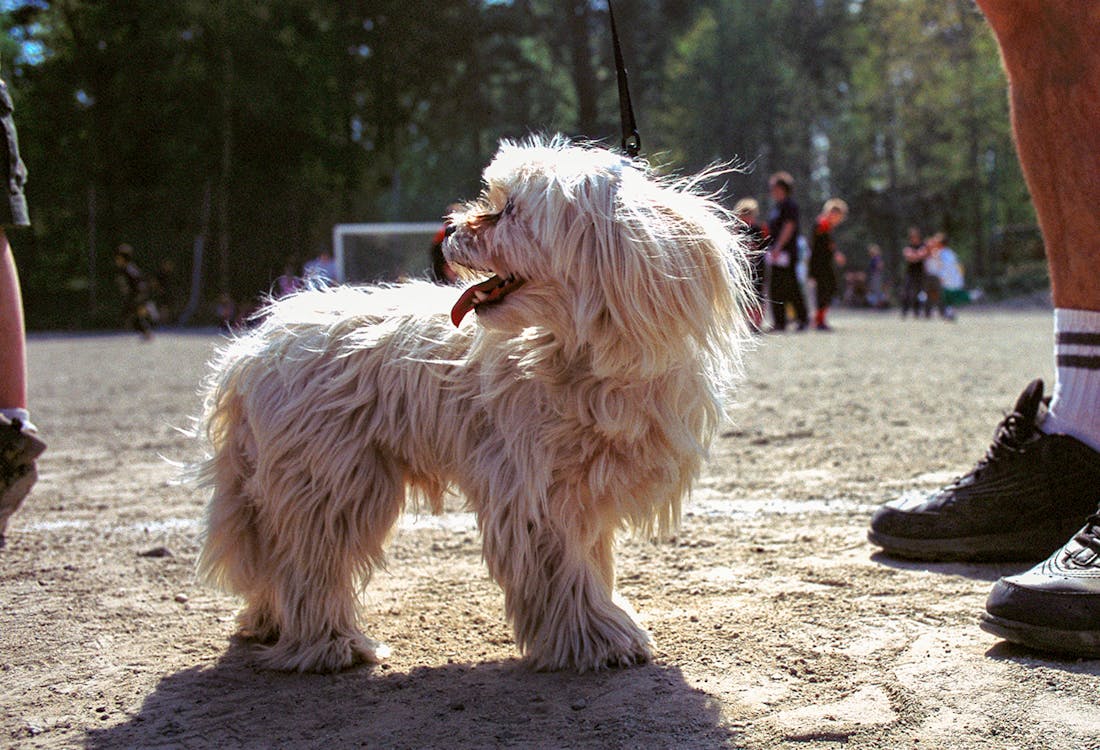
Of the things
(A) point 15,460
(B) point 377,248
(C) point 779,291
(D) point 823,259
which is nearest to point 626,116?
(A) point 15,460

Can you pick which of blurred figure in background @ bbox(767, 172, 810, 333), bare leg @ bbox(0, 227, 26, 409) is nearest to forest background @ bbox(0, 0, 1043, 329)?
blurred figure in background @ bbox(767, 172, 810, 333)

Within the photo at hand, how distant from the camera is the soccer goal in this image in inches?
1264

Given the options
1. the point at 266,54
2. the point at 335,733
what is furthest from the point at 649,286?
the point at 266,54

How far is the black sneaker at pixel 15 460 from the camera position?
3.45 metres

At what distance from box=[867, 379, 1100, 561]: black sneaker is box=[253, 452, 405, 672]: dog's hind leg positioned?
163cm

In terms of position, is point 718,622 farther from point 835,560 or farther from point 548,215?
point 548,215

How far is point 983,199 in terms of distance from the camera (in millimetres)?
39406

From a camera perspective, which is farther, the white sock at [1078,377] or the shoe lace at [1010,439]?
the shoe lace at [1010,439]

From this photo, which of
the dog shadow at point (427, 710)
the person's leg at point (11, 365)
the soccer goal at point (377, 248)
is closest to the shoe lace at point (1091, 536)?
the dog shadow at point (427, 710)

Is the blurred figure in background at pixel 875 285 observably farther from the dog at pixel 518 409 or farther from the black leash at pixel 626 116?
the dog at pixel 518 409

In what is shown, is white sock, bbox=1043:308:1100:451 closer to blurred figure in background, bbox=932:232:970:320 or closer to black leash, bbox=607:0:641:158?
black leash, bbox=607:0:641:158

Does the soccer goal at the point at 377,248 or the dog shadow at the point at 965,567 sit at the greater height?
the soccer goal at the point at 377,248

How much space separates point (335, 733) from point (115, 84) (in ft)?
121

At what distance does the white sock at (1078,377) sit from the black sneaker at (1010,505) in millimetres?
45
